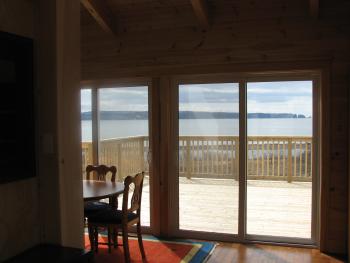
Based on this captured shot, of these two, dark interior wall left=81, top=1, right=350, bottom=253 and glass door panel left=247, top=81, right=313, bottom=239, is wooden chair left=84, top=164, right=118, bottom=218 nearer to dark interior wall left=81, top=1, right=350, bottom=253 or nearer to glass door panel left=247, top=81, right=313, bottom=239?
dark interior wall left=81, top=1, right=350, bottom=253

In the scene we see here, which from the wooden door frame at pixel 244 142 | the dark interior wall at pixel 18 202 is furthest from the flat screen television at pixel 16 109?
the wooden door frame at pixel 244 142

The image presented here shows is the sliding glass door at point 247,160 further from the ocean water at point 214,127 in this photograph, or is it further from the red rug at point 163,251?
the red rug at point 163,251

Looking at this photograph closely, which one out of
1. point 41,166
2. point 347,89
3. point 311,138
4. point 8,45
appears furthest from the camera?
point 311,138

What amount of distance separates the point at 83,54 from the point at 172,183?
1943 millimetres

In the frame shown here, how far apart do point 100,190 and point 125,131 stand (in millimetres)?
1231

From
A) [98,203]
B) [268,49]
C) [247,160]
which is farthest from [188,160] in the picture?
[268,49]

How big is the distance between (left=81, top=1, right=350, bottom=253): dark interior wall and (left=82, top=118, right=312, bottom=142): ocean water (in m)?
0.40

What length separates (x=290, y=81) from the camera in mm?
4059

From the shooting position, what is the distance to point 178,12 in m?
4.16

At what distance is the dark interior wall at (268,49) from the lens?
373 centimetres

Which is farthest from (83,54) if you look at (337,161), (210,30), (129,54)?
(337,161)

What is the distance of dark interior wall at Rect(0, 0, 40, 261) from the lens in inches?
76.7

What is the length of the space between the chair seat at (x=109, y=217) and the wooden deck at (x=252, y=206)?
97 centimetres

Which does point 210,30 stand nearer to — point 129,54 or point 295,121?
point 129,54
